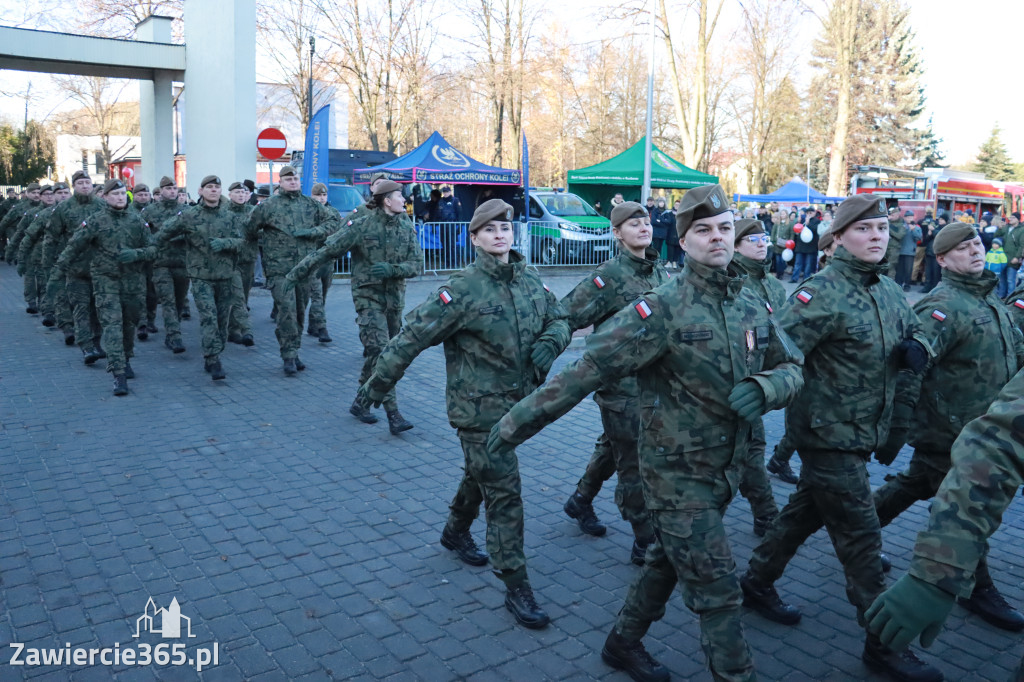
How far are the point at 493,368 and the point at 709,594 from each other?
69.3 inches

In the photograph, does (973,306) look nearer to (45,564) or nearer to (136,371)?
(45,564)

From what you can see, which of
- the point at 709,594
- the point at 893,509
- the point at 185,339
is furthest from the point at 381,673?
the point at 185,339

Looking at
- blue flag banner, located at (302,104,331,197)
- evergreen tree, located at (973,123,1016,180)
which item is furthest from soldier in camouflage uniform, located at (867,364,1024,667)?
evergreen tree, located at (973,123,1016,180)

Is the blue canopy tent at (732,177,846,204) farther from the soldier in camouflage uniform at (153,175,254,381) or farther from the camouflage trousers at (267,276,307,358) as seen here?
the soldier in camouflage uniform at (153,175,254,381)

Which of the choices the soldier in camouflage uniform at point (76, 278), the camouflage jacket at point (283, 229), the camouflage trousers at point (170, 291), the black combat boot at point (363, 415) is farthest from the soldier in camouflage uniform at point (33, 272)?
the black combat boot at point (363, 415)

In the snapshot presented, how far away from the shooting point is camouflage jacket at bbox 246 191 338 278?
34.9 ft

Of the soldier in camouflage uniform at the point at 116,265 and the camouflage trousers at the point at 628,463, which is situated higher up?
the soldier in camouflage uniform at the point at 116,265

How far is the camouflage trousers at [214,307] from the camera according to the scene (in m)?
10.1

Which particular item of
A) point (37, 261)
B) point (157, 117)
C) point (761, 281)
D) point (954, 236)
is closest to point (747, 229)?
point (761, 281)

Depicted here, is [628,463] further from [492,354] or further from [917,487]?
[917,487]

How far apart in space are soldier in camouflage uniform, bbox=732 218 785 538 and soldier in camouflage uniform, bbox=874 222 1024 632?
0.84 meters

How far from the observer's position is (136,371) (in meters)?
10.4

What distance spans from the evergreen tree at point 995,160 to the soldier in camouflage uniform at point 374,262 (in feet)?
193

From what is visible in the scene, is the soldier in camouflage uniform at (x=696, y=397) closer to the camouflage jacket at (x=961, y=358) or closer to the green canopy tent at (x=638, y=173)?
the camouflage jacket at (x=961, y=358)
